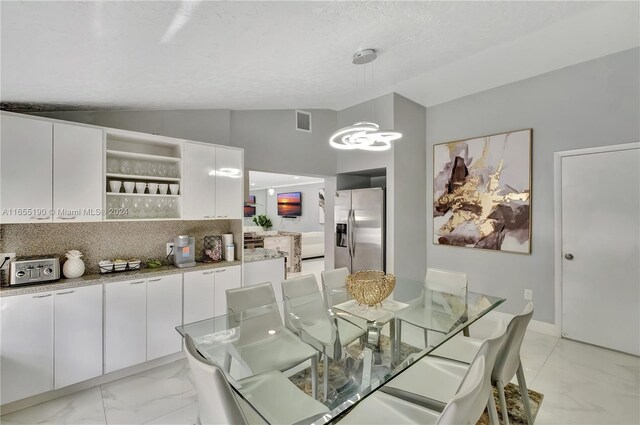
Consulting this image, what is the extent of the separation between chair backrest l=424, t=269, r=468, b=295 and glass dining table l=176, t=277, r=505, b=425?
15 centimetres

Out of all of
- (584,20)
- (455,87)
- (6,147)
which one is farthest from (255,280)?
(584,20)

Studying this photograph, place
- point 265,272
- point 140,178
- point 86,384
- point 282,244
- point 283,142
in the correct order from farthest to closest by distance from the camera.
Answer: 1. point 282,244
2. point 283,142
3. point 265,272
4. point 140,178
5. point 86,384

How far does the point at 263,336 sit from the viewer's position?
1975mm

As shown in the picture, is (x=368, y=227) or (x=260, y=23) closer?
(x=260, y=23)

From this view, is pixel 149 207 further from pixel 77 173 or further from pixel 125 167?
pixel 77 173

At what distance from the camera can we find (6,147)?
6.89 ft

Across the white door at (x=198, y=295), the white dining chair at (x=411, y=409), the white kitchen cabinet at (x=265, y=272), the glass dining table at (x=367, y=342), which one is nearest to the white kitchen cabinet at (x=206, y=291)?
the white door at (x=198, y=295)

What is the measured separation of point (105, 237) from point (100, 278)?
0.50m

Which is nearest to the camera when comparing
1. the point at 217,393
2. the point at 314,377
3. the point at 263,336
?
the point at 217,393

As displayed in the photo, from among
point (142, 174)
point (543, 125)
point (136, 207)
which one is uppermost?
point (543, 125)

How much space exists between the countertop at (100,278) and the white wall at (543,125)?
337 cm

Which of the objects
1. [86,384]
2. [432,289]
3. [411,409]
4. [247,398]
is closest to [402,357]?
[411,409]

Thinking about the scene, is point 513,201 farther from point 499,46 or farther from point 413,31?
point 413,31

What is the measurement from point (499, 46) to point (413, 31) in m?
1.11
